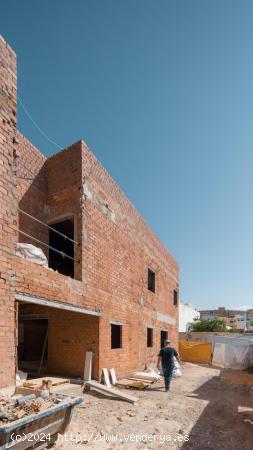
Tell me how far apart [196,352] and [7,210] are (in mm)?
18154

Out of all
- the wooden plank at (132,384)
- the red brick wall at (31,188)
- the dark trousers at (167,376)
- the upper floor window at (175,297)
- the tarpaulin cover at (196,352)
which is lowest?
the tarpaulin cover at (196,352)

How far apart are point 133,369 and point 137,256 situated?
4.31m

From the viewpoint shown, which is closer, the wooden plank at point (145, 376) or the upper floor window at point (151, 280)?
the wooden plank at point (145, 376)

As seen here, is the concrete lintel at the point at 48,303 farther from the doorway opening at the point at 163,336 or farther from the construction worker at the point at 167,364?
the doorway opening at the point at 163,336

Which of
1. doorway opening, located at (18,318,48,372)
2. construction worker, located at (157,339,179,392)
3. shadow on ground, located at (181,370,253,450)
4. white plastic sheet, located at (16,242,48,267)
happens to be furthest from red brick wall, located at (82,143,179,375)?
shadow on ground, located at (181,370,253,450)

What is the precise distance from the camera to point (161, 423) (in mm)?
6285

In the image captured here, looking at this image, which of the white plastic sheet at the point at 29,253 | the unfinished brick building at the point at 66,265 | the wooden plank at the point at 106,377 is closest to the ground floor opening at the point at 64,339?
the unfinished brick building at the point at 66,265

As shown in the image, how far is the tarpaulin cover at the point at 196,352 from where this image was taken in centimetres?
2009

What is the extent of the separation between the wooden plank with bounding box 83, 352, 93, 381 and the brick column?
3735 millimetres

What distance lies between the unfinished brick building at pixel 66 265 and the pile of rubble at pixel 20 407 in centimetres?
89

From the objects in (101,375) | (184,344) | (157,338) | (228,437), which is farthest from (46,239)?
(184,344)

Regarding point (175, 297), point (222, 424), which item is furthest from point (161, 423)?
point (175, 297)

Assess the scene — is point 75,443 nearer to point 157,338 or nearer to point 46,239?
point 46,239

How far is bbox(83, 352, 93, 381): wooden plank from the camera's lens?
877cm
